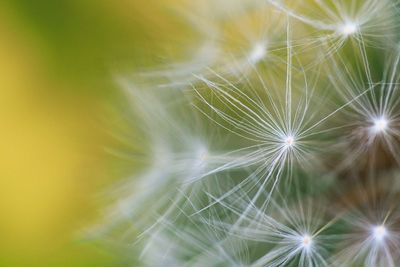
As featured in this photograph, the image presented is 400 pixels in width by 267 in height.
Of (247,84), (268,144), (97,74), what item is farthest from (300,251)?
(97,74)

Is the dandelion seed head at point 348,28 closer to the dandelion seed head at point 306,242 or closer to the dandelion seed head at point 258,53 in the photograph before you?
the dandelion seed head at point 258,53

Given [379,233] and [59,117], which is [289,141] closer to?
[379,233]

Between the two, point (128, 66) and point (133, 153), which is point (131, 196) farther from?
point (128, 66)

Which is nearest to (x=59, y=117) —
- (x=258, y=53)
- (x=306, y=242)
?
(x=258, y=53)

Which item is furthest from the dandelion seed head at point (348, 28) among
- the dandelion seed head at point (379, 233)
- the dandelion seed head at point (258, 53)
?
the dandelion seed head at point (379, 233)

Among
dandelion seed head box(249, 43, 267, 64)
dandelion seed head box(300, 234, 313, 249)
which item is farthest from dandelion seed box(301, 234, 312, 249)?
dandelion seed head box(249, 43, 267, 64)

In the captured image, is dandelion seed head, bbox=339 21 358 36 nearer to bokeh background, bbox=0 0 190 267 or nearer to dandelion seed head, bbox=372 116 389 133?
dandelion seed head, bbox=372 116 389 133
